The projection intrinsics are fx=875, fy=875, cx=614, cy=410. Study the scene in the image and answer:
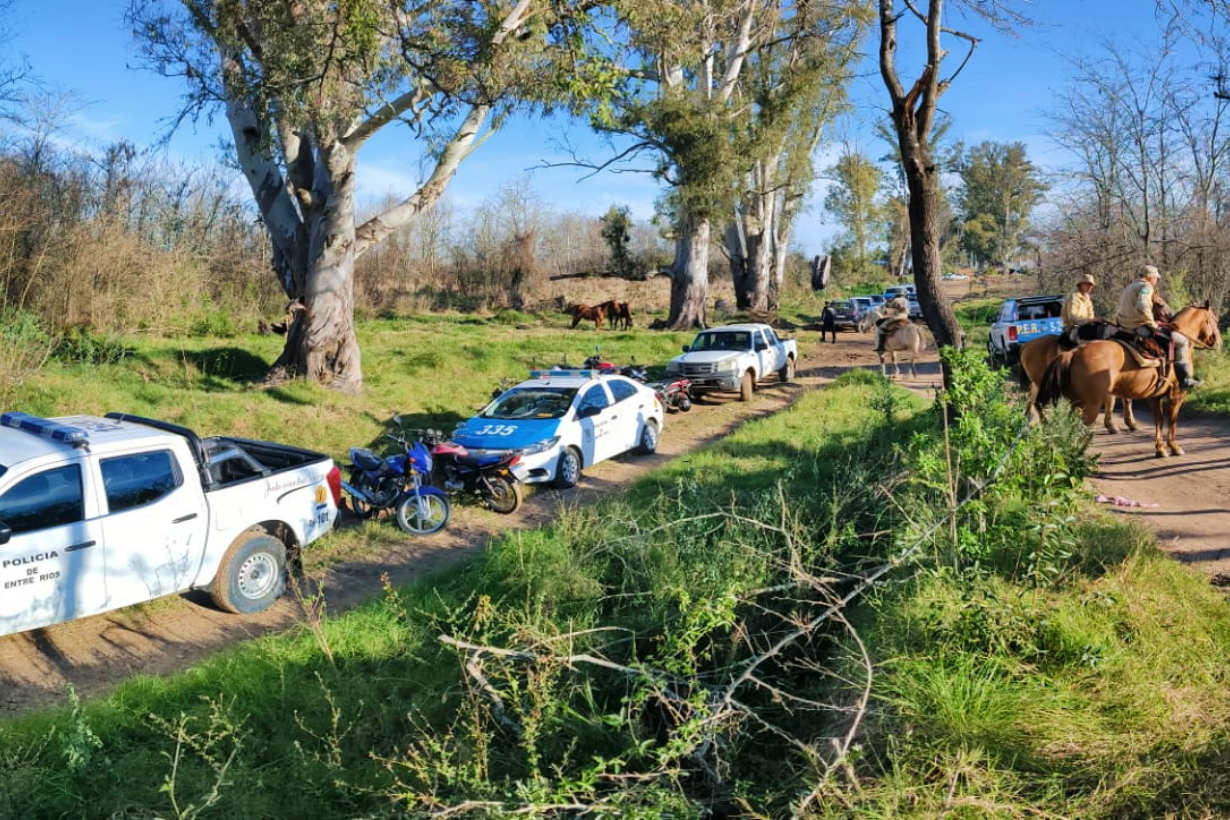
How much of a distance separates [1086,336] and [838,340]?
71.8 feet

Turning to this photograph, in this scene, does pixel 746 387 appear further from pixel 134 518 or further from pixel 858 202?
pixel 858 202

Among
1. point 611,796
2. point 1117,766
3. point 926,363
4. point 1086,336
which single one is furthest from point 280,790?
point 926,363

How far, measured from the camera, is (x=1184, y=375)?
11.1 meters

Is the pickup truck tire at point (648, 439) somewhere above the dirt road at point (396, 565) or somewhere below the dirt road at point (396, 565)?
above

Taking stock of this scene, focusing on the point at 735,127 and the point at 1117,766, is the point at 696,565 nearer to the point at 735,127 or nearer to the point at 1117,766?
the point at 1117,766


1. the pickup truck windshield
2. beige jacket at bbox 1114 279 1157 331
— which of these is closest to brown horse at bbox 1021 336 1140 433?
beige jacket at bbox 1114 279 1157 331

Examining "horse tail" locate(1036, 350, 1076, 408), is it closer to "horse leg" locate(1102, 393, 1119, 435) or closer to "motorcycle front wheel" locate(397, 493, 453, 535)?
"horse leg" locate(1102, 393, 1119, 435)

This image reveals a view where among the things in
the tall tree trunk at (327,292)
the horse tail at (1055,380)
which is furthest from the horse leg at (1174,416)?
the tall tree trunk at (327,292)

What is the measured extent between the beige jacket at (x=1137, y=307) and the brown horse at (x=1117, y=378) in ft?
1.58

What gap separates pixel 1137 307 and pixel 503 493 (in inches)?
327

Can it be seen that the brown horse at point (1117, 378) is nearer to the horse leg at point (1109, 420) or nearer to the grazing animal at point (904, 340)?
the horse leg at point (1109, 420)

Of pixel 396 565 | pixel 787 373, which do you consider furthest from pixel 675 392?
pixel 396 565

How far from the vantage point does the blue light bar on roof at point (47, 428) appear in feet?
21.9

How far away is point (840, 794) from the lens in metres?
3.69
